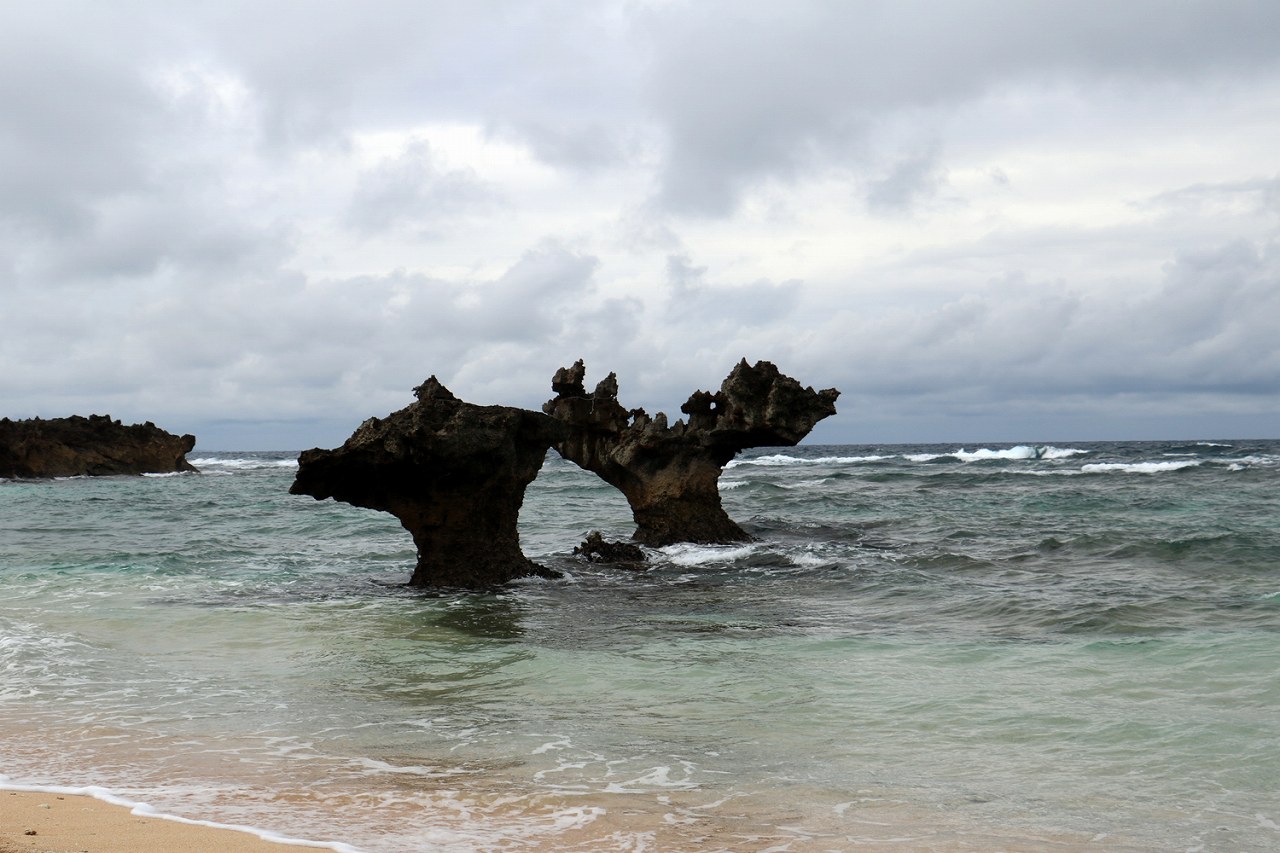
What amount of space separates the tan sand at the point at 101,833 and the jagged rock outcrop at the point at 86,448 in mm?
57272

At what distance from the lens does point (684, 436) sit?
60.4 ft

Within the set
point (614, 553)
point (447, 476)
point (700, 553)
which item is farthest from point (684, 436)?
point (447, 476)

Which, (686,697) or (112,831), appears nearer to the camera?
(112,831)

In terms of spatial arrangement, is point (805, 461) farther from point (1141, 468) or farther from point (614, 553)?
point (614, 553)

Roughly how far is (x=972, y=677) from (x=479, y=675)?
3948 millimetres

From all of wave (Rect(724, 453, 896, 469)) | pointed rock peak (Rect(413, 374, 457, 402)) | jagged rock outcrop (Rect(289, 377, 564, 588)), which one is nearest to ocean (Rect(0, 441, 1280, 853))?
jagged rock outcrop (Rect(289, 377, 564, 588))

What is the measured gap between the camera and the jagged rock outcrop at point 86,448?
55188 mm

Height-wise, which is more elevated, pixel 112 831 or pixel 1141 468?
pixel 1141 468

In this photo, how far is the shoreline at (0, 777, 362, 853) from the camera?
455cm

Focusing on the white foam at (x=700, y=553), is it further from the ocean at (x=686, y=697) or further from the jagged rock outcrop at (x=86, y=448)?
the jagged rock outcrop at (x=86, y=448)

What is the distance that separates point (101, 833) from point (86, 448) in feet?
201

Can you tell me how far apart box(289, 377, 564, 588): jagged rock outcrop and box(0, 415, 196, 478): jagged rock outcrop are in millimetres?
49369

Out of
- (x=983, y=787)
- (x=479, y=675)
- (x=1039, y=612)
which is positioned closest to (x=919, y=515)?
(x=1039, y=612)

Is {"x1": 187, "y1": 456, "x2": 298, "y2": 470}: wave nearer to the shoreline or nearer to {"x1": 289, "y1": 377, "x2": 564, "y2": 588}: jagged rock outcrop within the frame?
{"x1": 289, "y1": 377, "x2": 564, "y2": 588}: jagged rock outcrop
